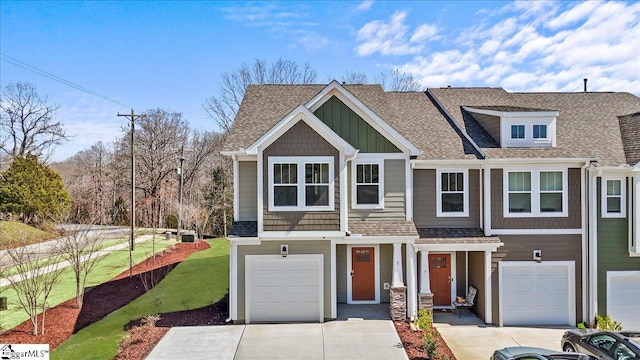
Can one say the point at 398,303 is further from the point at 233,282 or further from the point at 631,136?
the point at 631,136

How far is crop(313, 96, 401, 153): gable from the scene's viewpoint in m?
13.1

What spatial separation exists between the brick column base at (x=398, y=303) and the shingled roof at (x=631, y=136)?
885 centimetres

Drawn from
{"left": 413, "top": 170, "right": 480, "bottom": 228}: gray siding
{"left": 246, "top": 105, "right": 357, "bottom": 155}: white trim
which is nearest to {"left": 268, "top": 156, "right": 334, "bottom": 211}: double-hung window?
{"left": 246, "top": 105, "right": 357, "bottom": 155}: white trim

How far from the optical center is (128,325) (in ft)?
40.0

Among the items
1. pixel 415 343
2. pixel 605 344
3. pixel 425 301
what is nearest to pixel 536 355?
pixel 605 344

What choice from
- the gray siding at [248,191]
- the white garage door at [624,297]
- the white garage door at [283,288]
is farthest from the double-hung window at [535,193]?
the gray siding at [248,191]

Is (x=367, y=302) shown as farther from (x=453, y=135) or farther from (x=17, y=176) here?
(x=17, y=176)

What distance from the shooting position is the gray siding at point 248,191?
42.8 ft

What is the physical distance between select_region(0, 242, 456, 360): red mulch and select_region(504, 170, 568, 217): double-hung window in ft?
17.6

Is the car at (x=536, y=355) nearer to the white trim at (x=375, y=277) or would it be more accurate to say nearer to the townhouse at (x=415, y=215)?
the townhouse at (x=415, y=215)

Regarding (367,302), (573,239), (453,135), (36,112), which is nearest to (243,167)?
(367,302)

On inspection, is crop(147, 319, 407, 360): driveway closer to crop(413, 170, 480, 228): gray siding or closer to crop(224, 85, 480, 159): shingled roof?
crop(413, 170, 480, 228): gray siding

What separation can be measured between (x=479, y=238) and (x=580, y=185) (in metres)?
4.01

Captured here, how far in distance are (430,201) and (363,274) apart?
12.1 ft
